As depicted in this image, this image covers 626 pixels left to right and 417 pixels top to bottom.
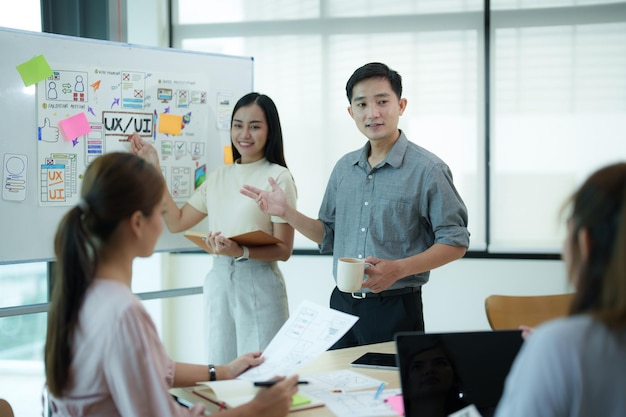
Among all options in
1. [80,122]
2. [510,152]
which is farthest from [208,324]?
[510,152]

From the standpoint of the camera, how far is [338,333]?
70.7 inches

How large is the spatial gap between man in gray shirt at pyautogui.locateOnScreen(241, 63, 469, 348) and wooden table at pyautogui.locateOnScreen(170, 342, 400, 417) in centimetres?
24

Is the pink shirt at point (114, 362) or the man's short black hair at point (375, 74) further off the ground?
the man's short black hair at point (375, 74)

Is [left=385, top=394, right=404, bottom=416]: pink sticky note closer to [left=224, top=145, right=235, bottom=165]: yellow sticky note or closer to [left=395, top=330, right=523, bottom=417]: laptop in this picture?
[left=395, top=330, right=523, bottom=417]: laptop

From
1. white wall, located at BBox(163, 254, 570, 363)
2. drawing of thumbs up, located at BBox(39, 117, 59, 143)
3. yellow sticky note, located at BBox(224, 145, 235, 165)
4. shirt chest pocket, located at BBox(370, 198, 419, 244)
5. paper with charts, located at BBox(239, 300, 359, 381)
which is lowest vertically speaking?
white wall, located at BBox(163, 254, 570, 363)

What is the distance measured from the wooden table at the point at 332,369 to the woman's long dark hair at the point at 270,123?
103 centimetres

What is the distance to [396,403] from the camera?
169 centimetres

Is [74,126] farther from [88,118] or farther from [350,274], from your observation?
[350,274]

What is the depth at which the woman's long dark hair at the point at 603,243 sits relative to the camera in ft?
3.06

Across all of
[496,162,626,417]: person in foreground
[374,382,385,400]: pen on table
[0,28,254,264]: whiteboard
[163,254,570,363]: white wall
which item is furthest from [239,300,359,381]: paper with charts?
[163,254,570,363]: white wall

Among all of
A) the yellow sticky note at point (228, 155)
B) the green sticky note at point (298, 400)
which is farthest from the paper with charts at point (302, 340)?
the yellow sticky note at point (228, 155)

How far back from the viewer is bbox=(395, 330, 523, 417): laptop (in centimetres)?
146

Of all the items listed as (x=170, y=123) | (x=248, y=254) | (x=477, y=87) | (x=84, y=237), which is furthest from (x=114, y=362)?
(x=477, y=87)

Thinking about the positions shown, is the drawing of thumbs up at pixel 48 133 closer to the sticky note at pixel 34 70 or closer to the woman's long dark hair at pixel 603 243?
the sticky note at pixel 34 70
